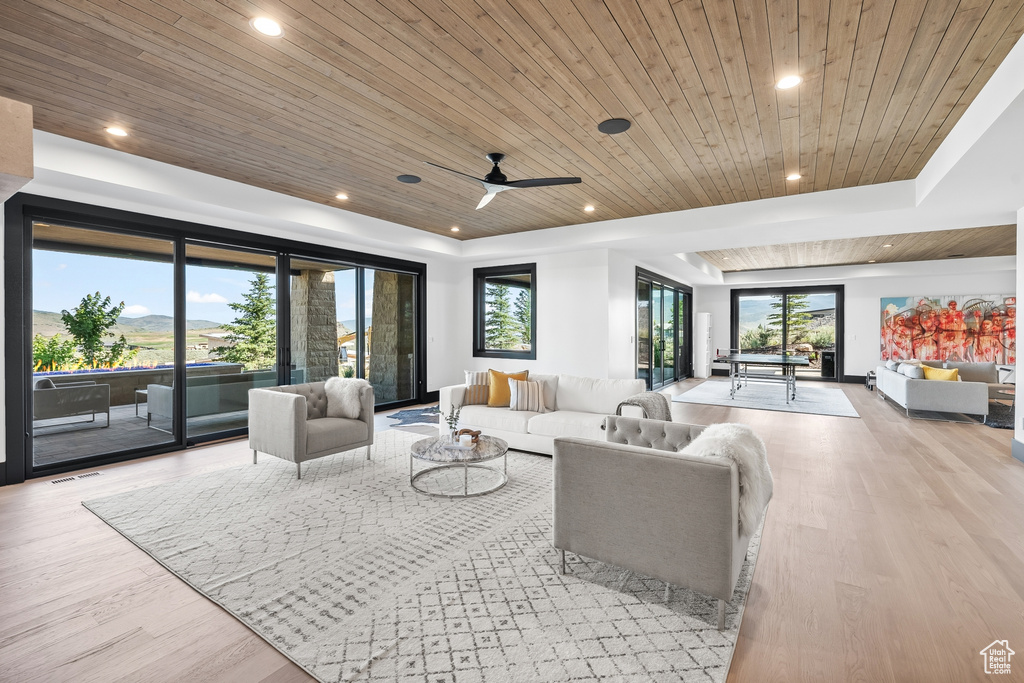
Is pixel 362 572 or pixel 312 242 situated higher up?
pixel 312 242

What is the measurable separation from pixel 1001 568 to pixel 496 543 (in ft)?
8.89

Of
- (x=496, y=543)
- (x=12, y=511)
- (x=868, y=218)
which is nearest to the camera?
(x=496, y=543)

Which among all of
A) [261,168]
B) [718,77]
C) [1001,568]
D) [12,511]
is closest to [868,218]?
[718,77]

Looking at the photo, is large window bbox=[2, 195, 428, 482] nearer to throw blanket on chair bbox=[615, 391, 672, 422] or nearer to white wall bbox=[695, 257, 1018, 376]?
throw blanket on chair bbox=[615, 391, 672, 422]

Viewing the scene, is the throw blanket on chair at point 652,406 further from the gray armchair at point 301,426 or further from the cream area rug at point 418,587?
the gray armchair at point 301,426

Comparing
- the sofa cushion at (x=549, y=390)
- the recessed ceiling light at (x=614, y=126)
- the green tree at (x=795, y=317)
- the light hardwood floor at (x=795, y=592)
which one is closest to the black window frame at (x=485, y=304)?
the sofa cushion at (x=549, y=390)

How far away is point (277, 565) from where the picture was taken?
2.59 metres

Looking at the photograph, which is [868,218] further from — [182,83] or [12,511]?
[12,511]

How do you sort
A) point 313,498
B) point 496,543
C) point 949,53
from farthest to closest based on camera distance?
1. point 313,498
2. point 496,543
3. point 949,53

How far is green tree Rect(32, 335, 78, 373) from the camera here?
4.20 m

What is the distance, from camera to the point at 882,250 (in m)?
8.62

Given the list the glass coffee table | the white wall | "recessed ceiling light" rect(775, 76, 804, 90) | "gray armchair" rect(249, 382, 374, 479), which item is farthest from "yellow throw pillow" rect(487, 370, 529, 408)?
the white wall

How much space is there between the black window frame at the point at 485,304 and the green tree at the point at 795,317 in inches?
306
